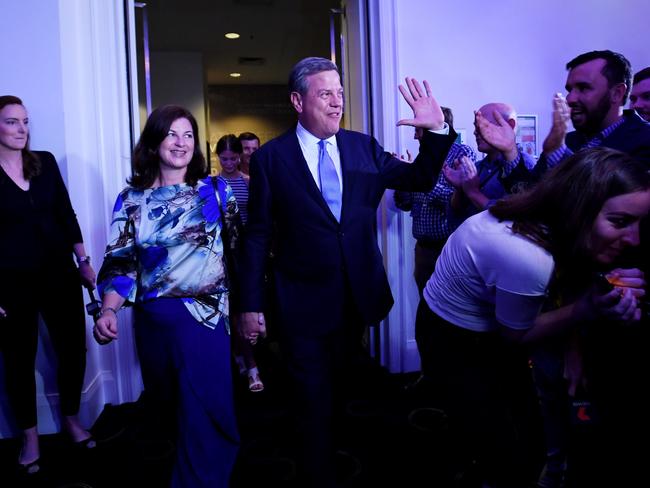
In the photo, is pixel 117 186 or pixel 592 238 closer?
pixel 592 238

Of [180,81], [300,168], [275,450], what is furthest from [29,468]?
[180,81]

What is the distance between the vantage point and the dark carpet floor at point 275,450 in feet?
7.26

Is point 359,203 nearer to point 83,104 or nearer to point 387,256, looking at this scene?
point 387,256

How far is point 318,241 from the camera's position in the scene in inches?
72.6

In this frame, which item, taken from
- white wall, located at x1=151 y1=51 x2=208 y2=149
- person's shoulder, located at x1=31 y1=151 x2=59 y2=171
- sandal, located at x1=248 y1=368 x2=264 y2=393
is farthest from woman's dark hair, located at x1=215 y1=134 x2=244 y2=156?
white wall, located at x1=151 y1=51 x2=208 y2=149

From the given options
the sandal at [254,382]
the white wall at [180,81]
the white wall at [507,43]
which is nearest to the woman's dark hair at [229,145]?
the white wall at [507,43]

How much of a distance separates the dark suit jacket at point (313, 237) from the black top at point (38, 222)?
3.78 feet

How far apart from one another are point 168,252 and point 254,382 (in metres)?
1.70

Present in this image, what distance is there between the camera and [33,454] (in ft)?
7.82

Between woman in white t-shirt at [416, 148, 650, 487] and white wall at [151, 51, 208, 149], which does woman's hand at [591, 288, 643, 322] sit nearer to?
woman in white t-shirt at [416, 148, 650, 487]

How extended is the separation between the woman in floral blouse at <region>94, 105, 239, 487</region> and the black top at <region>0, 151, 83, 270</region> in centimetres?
86

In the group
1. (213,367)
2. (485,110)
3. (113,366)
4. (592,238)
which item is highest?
(485,110)

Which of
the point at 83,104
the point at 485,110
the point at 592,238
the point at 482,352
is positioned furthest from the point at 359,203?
the point at 83,104

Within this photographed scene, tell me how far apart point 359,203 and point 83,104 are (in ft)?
5.95
